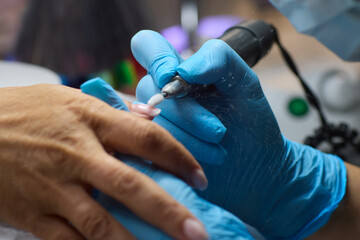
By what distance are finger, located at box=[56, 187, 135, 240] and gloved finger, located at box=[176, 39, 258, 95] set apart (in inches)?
10.9

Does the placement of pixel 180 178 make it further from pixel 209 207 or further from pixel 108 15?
pixel 108 15

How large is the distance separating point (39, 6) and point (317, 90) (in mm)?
1406

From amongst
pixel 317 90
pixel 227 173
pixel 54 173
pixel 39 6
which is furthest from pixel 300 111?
pixel 39 6

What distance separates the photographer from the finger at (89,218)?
18.8 inches

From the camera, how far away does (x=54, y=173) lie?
521 millimetres

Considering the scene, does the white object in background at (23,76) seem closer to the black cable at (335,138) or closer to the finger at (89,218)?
the finger at (89,218)

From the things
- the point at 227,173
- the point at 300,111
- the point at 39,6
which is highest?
the point at 39,6

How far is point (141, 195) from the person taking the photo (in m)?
0.47

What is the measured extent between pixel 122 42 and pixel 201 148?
1214 millimetres

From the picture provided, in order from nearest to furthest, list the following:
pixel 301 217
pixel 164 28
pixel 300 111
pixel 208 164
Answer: pixel 208 164 → pixel 301 217 → pixel 300 111 → pixel 164 28

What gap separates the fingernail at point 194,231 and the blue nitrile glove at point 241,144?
18cm

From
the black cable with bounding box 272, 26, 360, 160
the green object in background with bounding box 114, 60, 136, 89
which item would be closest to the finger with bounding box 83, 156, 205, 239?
the black cable with bounding box 272, 26, 360, 160

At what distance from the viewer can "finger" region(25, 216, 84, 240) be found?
0.52 metres

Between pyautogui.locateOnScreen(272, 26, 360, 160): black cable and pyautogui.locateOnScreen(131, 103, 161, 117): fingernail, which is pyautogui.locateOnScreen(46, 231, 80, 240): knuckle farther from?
pyautogui.locateOnScreen(272, 26, 360, 160): black cable
